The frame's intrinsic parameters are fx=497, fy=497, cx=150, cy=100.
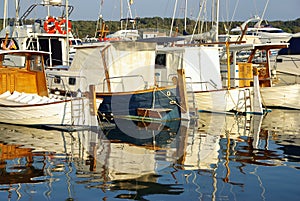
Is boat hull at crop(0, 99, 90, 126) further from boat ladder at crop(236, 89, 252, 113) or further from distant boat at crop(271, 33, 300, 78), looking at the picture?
distant boat at crop(271, 33, 300, 78)

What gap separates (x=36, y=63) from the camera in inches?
757

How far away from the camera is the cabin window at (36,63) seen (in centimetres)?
1917

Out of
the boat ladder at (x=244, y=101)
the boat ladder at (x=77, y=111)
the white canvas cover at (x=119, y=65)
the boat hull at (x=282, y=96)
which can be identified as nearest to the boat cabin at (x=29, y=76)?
the white canvas cover at (x=119, y=65)

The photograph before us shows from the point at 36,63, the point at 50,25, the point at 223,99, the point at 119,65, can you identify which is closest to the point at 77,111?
the point at 119,65

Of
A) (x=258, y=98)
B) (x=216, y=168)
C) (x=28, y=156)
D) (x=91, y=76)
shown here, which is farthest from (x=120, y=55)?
(x=216, y=168)

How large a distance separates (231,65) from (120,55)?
6.80 metres

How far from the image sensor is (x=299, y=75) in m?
27.2

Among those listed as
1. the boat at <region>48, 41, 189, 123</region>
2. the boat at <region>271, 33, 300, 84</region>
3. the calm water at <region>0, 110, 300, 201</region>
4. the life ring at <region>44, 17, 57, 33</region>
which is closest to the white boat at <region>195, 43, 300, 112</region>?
the boat at <region>271, 33, 300, 84</region>

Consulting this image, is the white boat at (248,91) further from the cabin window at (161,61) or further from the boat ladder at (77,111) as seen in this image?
the boat ladder at (77,111)

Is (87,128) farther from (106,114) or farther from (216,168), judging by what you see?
(216,168)

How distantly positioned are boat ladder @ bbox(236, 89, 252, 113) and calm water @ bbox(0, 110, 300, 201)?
4.37 meters

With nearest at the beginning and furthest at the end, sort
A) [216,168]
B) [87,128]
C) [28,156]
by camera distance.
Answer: [216,168] → [28,156] → [87,128]

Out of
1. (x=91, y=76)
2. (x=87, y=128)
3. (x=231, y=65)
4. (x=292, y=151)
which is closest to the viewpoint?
(x=292, y=151)

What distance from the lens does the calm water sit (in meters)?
9.17
